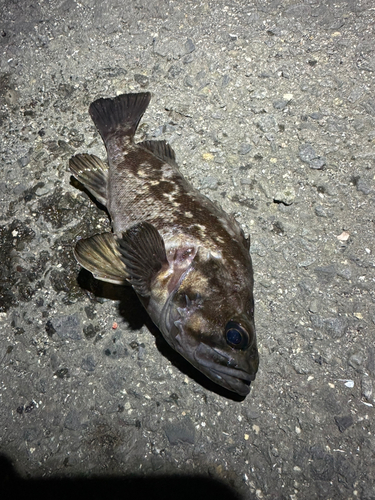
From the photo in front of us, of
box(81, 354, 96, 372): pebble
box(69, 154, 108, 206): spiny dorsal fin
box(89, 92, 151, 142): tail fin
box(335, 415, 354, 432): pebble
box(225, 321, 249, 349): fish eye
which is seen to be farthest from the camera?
box(89, 92, 151, 142): tail fin

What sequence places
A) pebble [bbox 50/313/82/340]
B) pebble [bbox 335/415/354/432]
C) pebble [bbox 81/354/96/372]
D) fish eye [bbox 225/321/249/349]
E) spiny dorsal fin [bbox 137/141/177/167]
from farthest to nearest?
spiny dorsal fin [bbox 137/141/177/167]
pebble [bbox 50/313/82/340]
pebble [bbox 81/354/96/372]
pebble [bbox 335/415/354/432]
fish eye [bbox 225/321/249/349]

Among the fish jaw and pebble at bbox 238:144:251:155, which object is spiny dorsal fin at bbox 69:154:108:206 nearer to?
pebble at bbox 238:144:251:155

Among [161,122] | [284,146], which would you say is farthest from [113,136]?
[284,146]

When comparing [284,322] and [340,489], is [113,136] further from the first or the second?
[340,489]

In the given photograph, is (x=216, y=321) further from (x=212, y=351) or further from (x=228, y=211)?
(x=228, y=211)

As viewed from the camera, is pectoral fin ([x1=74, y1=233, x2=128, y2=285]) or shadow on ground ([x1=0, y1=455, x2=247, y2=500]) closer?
shadow on ground ([x1=0, y1=455, x2=247, y2=500])

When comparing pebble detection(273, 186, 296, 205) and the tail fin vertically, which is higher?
the tail fin

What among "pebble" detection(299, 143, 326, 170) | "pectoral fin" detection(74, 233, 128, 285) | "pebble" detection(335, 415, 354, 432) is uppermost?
"pectoral fin" detection(74, 233, 128, 285)

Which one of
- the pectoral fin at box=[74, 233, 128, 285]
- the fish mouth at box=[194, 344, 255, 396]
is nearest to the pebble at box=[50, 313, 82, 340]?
the pectoral fin at box=[74, 233, 128, 285]
